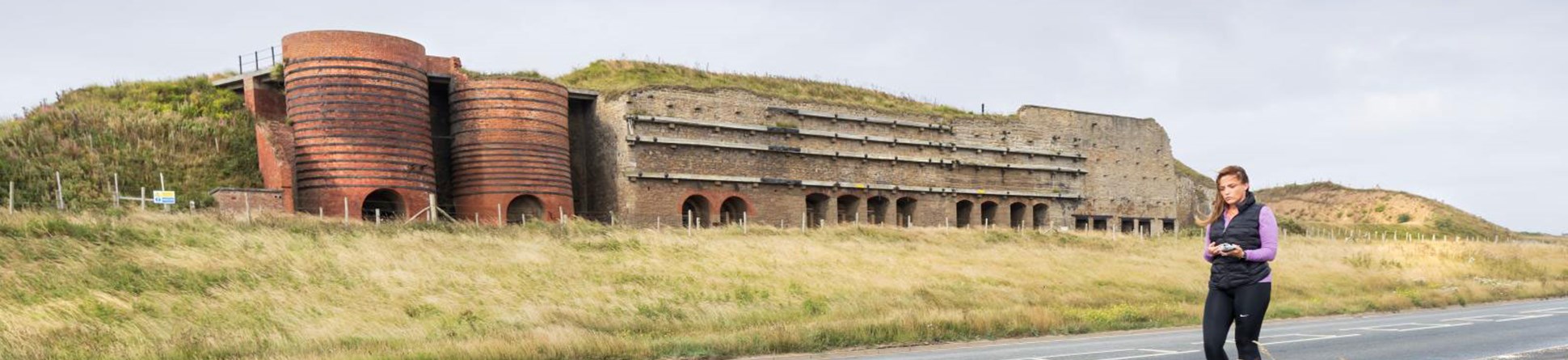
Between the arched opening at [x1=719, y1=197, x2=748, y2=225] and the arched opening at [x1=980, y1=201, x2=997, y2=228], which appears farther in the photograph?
the arched opening at [x1=980, y1=201, x2=997, y2=228]

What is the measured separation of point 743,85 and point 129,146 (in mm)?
21152

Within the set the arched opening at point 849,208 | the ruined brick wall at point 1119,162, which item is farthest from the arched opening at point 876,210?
the ruined brick wall at point 1119,162

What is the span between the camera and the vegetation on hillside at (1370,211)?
223ft

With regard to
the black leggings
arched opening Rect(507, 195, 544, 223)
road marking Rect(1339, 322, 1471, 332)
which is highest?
the black leggings

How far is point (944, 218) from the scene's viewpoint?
4403 cm

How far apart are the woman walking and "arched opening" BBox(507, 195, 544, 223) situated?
2702 cm

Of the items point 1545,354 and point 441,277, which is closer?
point 1545,354

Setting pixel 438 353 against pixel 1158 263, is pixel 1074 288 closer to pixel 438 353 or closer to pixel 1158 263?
pixel 1158 263

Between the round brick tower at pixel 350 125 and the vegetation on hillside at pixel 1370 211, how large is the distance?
52.7m

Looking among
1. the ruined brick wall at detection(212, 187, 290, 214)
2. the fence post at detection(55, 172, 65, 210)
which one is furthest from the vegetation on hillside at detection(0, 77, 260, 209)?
the ruined brick wall at detection(212, 187, 290, 214)

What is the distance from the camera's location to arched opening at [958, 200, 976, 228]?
45.4 meters

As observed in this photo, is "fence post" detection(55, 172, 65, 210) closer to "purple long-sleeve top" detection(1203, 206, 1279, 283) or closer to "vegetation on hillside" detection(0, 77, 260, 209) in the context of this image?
"vegetation on hillside" detection(0, 77, 260, 209)

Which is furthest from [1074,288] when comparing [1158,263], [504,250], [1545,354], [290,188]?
[290,188]

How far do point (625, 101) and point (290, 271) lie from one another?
17.3 metres
